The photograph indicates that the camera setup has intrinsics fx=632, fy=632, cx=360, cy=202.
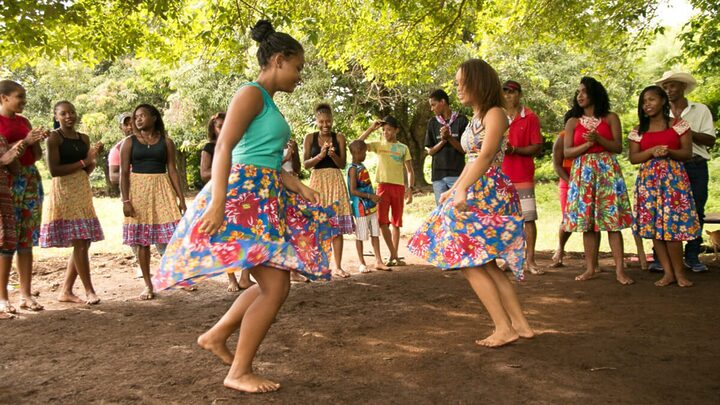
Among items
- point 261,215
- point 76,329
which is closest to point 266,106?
point 261,215

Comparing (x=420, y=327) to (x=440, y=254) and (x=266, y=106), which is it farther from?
(x=266, y=106)

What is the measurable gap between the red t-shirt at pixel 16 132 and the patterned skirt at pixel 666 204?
6276 mm

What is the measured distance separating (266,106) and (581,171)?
4.22 m

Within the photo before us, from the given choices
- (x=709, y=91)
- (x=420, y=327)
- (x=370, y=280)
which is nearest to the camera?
(x=420, y=327)

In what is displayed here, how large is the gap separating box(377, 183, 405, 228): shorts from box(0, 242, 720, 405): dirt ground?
1.72m

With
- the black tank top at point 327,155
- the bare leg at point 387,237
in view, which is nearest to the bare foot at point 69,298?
the black tank top at point 327,155

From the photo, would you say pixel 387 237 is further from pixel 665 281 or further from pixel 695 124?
pixel 695 124

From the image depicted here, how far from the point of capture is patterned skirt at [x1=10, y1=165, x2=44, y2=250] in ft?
20.5

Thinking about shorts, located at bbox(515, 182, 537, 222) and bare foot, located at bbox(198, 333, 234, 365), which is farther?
shorts, located at bbox(515, 182, 537, 222)

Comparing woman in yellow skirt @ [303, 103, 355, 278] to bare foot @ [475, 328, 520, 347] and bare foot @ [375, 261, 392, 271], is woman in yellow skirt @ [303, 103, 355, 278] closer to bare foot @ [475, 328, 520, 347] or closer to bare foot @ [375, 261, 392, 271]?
bare foot @ [375, 261, 392, 271]

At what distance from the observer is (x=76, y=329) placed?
5445 millimetres

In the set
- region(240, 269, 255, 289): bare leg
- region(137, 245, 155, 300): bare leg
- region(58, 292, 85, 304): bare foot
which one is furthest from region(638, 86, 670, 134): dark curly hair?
region(58, 292, 85, 304): bare foot

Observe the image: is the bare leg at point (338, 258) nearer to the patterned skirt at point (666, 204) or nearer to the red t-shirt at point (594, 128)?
the red t-shirt at point (594, 128)

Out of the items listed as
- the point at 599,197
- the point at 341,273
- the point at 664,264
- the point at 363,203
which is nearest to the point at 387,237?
the point at 363,203
